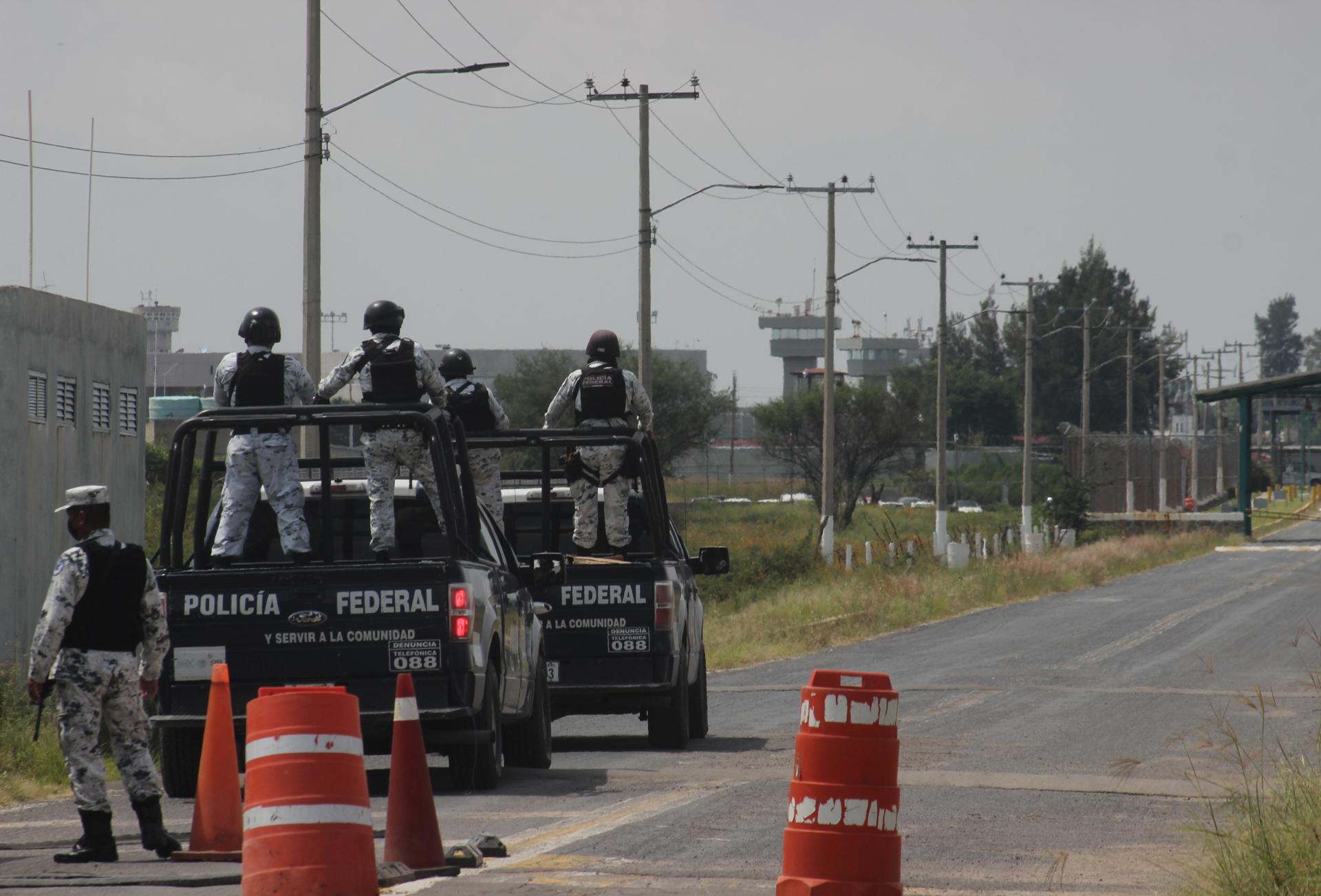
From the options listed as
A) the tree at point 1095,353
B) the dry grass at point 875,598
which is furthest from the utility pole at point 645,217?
the tree at point 1095,353

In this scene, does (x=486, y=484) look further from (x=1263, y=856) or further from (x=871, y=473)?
(x=871, y=473)

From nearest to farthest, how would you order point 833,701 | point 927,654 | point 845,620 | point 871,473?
1. point 833,701
2. point 927,654
3. point 845,620
4. point 871,473

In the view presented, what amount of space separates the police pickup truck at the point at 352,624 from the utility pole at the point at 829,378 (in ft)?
105

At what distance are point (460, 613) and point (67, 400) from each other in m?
6.21

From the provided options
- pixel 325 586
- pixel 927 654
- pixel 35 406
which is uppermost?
pixel 35 406

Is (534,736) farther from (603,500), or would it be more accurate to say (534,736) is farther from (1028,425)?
(1028,425)

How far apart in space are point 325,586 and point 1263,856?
5.24 m

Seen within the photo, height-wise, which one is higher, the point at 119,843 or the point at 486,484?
the point at 486,484

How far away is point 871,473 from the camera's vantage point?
3617 inches

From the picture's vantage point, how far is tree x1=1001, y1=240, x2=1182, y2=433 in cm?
12444

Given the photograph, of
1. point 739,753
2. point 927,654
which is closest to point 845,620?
point 927,654

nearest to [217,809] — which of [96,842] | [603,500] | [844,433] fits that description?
[96,842]

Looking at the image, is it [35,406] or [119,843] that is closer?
[119,843]

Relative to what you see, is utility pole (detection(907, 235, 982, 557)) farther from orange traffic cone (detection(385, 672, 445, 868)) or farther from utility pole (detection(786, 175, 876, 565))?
orange traffic cone (detection(385, 672, 445, 868))
